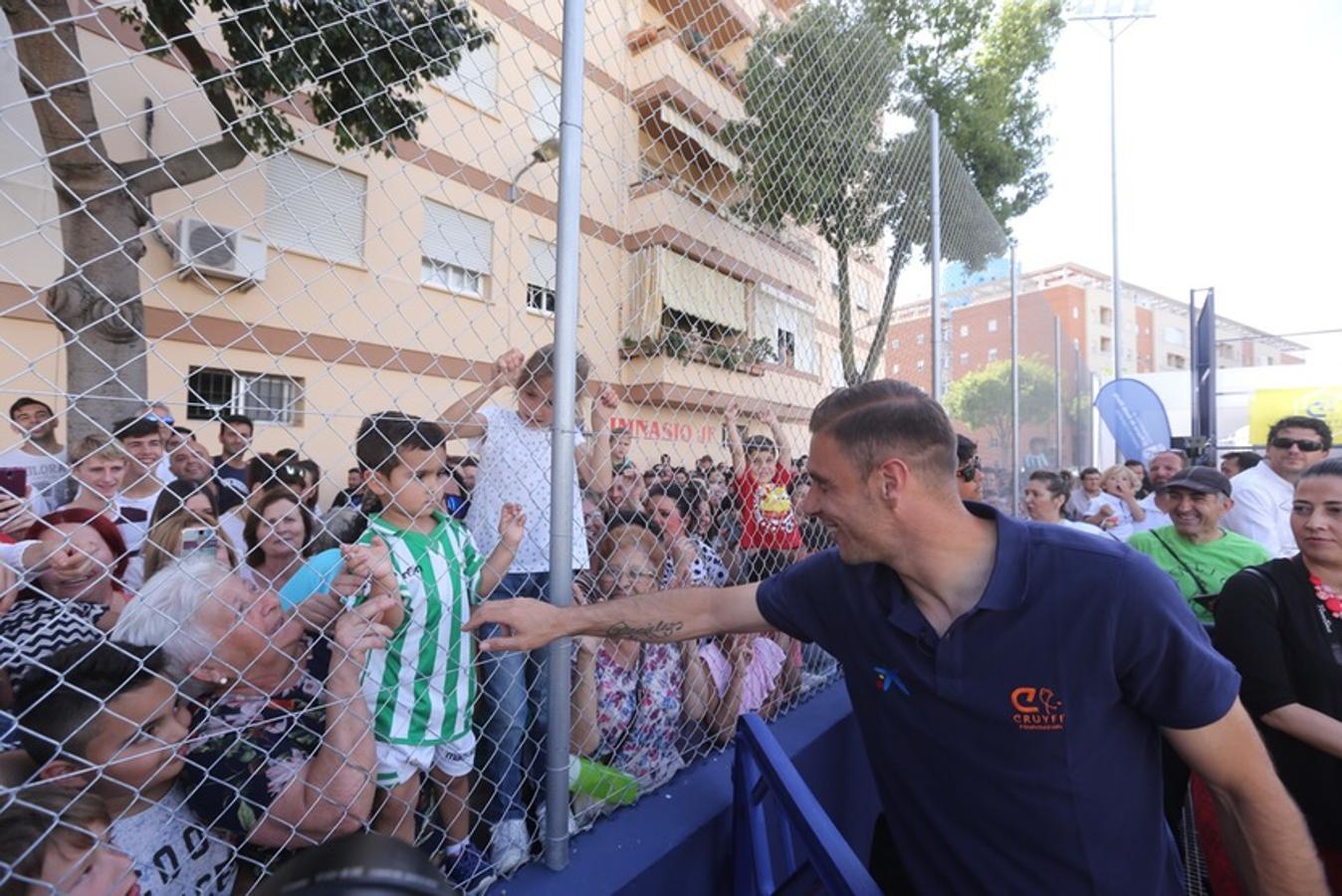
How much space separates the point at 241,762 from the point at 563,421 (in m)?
1.03

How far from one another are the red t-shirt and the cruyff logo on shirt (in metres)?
2.49

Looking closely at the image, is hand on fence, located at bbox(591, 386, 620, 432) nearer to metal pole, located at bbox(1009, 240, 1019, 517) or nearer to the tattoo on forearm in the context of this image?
the tattoo on forearm

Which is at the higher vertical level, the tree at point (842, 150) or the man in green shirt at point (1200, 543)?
the tree at point (842, 150)

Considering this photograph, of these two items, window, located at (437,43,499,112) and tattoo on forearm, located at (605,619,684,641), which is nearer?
window, located at (437,43,499,112)

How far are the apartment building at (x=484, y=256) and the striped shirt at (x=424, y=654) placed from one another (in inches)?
17.8

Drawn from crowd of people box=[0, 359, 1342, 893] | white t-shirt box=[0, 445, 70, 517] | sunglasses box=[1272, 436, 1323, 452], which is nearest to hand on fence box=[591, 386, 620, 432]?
crowd of people box=[0, 359, 1342, 893]

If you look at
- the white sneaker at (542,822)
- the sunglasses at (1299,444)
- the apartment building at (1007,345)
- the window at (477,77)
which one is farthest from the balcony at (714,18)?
the sunglasses at (1299,444)

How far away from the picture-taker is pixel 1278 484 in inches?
163

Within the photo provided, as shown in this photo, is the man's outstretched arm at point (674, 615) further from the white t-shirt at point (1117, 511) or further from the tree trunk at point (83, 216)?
the white t-shirt at point (1117, 511)

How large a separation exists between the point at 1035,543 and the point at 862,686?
53cm

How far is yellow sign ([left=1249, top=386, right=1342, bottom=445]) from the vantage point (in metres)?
12.9

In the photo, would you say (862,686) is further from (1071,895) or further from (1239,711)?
(1239,711)

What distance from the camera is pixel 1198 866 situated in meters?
2.63

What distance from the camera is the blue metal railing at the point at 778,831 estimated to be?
4.67 feet
